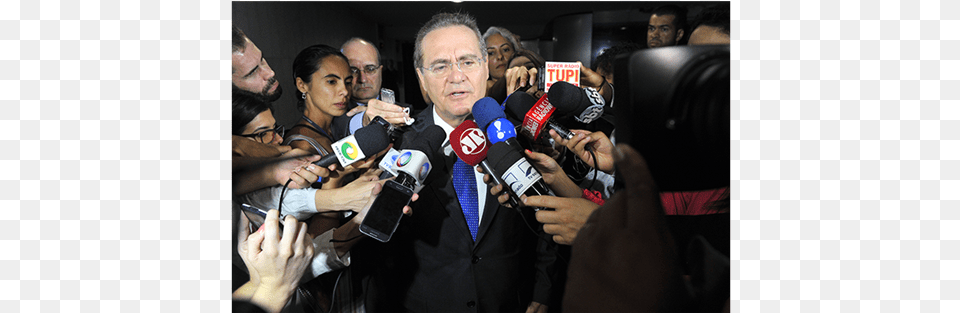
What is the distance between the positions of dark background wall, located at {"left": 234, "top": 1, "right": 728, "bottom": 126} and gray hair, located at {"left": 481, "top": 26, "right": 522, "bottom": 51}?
0.06 ft

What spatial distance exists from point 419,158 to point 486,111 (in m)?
0.27

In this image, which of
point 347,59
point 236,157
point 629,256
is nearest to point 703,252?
point 629,256

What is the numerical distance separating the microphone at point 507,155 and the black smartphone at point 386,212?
0.32 metres

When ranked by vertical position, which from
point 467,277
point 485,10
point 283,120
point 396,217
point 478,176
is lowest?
point 467,277

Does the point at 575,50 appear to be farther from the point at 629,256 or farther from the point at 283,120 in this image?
the point at 283,120

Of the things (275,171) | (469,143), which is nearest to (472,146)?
(469,143)

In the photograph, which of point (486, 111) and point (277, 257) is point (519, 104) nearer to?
point (486, 111)

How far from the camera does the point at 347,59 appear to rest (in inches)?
65.6

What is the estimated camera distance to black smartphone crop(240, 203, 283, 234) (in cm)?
176

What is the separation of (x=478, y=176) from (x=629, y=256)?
22.8 inches

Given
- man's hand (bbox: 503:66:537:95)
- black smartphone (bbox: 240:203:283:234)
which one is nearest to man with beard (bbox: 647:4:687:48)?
man's hand (bbox: 503:66:537:95)

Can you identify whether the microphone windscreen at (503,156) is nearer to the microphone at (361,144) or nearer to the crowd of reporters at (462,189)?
the crowd of reporters at (462,189)

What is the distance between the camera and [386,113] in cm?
167

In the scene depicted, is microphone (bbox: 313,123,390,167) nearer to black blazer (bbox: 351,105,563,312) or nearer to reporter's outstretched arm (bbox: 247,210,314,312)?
black blazer (bbox: 351,105,563,312)
